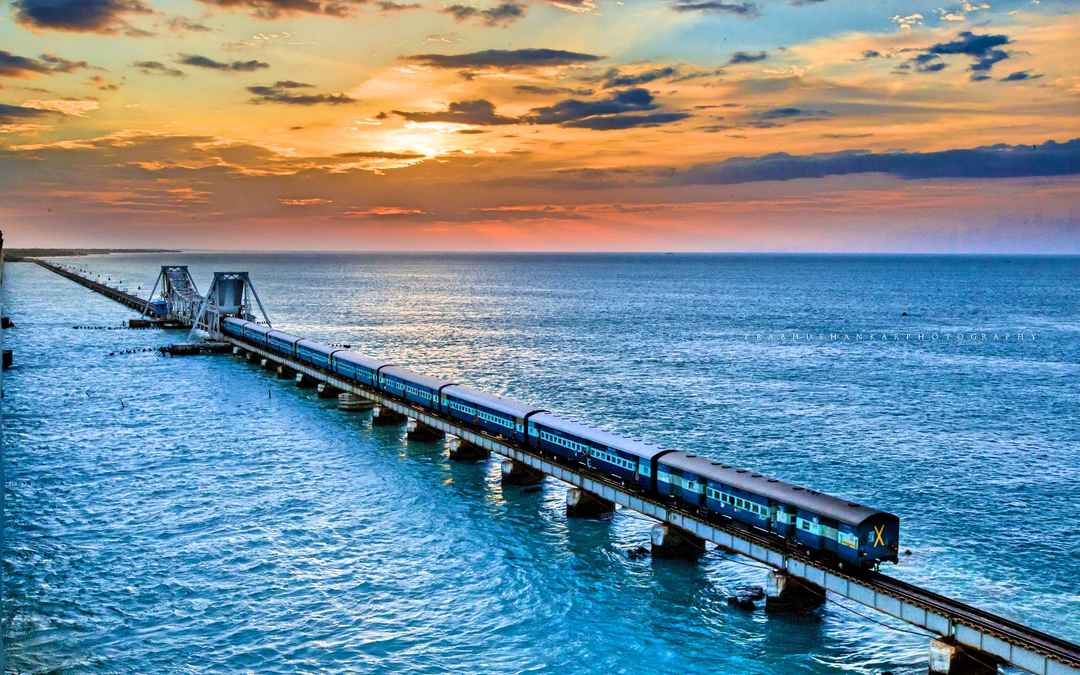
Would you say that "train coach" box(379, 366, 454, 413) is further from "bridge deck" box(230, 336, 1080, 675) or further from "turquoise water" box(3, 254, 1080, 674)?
"bridge deck" box(230, 336, 1080, 675)

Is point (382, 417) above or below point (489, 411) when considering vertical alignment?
below

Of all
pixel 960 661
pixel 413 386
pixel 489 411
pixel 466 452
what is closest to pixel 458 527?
pixel 489 411

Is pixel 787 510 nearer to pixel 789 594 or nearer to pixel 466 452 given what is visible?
pixel 789 594

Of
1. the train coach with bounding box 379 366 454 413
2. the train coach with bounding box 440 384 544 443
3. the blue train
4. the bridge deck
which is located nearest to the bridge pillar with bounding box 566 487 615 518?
the bridge deck

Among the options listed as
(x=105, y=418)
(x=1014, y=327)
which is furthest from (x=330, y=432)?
(x=1014, y=327)

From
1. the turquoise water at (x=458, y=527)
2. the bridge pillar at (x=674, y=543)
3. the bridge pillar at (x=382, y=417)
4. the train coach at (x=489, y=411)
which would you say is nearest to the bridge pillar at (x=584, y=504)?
the turquoise water at (x=458, y=527)

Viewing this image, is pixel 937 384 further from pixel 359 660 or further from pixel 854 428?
pixel 359 660
